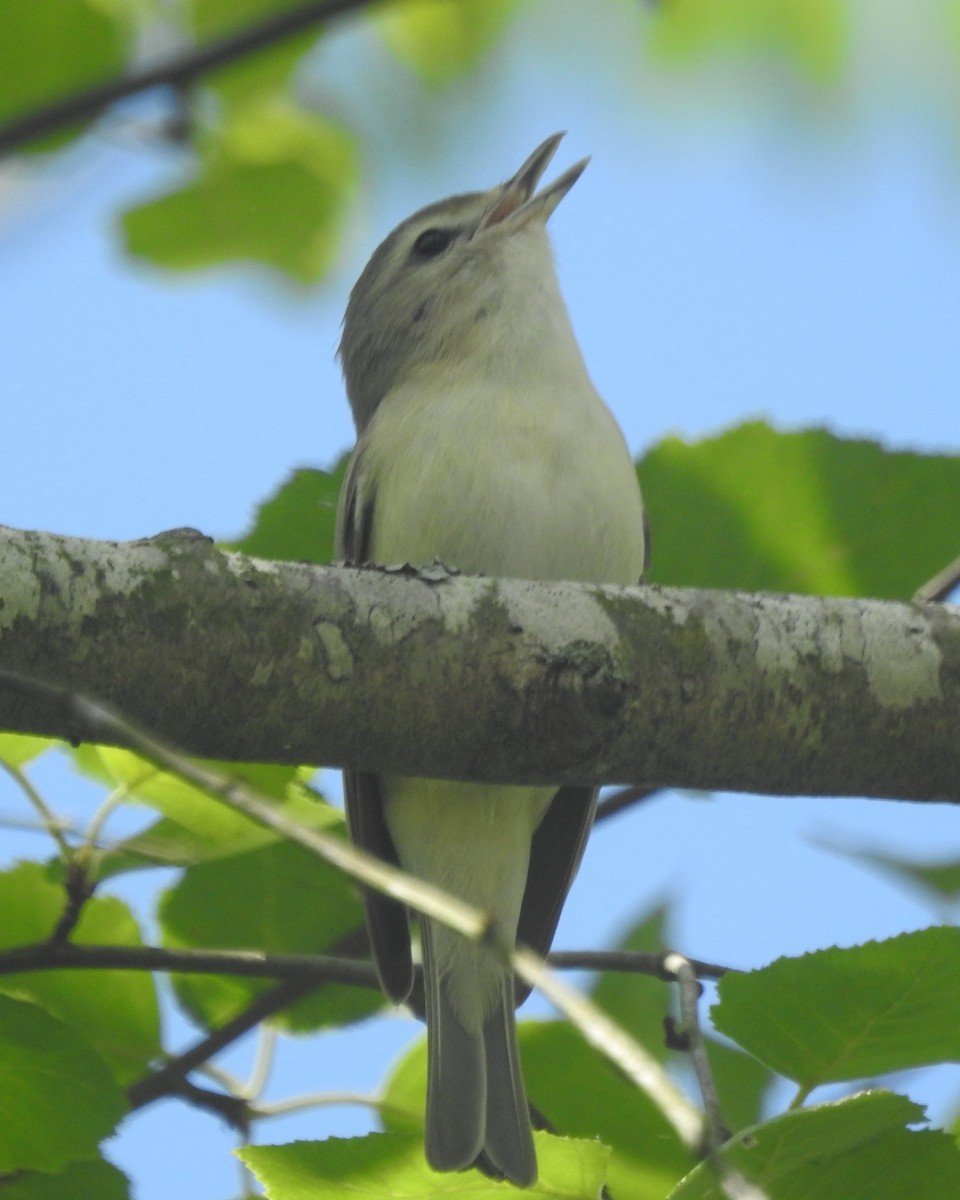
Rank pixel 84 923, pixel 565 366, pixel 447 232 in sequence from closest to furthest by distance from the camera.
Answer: pixel 84 923, pixel 565 366, pixel 447 232

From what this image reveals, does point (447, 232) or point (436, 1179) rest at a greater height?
point (447, 232)

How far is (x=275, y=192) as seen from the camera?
4.16 metres

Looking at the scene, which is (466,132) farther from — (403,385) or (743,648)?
(743,648)

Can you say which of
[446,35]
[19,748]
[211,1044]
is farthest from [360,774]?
[446,35]

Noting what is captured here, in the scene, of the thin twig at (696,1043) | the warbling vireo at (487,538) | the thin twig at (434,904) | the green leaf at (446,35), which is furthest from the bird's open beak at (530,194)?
the thin twig at (434,904)

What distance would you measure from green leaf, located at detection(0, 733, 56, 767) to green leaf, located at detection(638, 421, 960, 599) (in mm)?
1730

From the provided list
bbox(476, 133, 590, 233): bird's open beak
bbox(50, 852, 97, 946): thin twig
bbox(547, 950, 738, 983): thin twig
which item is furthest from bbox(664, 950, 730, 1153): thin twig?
bbox(476, 133, 590, 233): bird's open beak

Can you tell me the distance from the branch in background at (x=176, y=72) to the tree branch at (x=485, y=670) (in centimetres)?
72

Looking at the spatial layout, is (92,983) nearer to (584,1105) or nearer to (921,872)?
(584,1105)

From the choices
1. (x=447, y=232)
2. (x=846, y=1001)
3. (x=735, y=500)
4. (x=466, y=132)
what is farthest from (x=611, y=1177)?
(x=447, y=232)

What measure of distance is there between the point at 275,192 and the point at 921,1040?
283cm

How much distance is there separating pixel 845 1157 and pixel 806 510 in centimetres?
193

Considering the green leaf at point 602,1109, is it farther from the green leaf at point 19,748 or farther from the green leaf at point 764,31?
the green leaf at point 764,31

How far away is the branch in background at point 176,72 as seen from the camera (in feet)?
7.82
